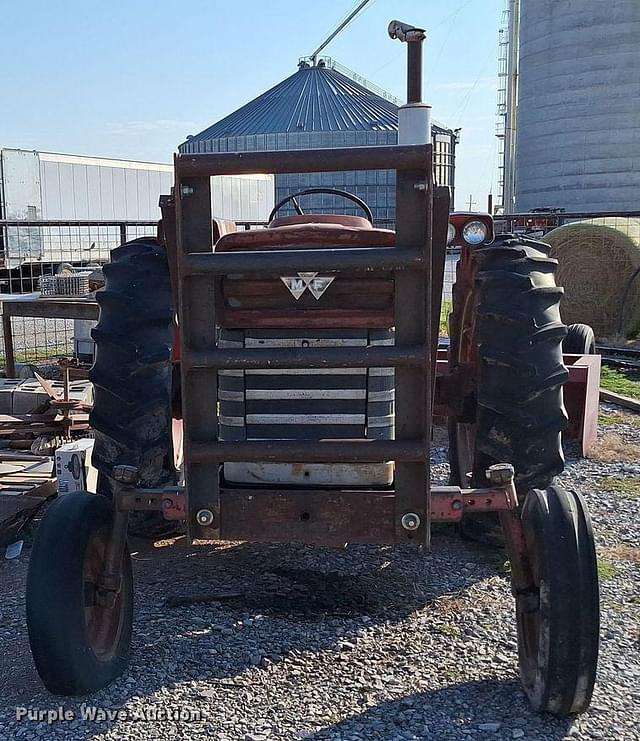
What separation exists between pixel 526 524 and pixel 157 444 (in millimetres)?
1514

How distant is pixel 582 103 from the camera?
3081 cm

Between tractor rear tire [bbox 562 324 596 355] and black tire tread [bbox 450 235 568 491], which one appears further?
tractor rear tire [bbox 562 324 596 355]

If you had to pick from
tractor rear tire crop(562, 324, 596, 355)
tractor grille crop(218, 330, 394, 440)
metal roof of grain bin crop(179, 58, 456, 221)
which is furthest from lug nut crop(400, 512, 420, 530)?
metal roof of grain bin crop(179, 58, 456, 221)

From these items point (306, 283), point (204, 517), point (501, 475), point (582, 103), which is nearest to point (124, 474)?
point (204, 517)

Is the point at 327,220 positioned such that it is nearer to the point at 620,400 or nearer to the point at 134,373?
the point at 134,373

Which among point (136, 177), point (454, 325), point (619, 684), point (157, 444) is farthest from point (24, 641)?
point (136, 177)

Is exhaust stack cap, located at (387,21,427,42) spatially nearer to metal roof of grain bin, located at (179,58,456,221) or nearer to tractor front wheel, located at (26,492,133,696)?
tractor front wheel, located at (26,492,133,696)

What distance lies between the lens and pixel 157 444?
351cm

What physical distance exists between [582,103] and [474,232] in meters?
29.5

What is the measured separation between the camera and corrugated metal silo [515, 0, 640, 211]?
29625 millimetres

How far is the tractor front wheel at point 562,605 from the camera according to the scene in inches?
101

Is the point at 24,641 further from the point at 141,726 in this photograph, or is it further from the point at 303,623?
the point at 303,623

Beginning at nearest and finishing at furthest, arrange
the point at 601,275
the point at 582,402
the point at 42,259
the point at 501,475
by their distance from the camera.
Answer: the point at 501,475 < the point at 582,402 < the point at 601,275 < the point at 42,259

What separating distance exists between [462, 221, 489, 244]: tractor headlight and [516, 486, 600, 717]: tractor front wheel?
5.29 ft
